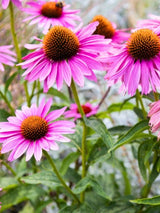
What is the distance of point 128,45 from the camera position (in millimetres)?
738

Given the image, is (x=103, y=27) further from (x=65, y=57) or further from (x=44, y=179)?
(x=44, y=179)

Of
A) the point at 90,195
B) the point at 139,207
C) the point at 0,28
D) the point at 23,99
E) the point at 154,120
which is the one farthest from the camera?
the point at 23,99

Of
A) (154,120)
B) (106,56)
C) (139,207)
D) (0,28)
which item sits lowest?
(139,207)

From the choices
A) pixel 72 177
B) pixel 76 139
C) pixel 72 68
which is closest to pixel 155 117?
pixel 72 68

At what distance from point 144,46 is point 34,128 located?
311mm

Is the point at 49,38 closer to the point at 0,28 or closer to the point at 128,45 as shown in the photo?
the point at 128,45

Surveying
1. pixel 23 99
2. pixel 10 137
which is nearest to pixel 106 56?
pixel 10 137

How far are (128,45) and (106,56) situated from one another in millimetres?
60

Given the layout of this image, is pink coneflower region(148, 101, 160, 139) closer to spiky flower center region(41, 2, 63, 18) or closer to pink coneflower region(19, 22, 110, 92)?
pink coneflower region(19, 22, 110, 92)

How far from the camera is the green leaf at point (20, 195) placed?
1043 mm

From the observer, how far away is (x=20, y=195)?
1.05 meters

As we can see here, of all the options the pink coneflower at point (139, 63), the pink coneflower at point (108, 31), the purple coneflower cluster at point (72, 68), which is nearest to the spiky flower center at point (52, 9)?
the pink coneflower at point (108, 31)

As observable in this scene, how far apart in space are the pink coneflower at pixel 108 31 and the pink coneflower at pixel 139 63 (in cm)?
20

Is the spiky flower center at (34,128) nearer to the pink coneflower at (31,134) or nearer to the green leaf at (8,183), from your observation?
the pink coneflower at (31,134)
